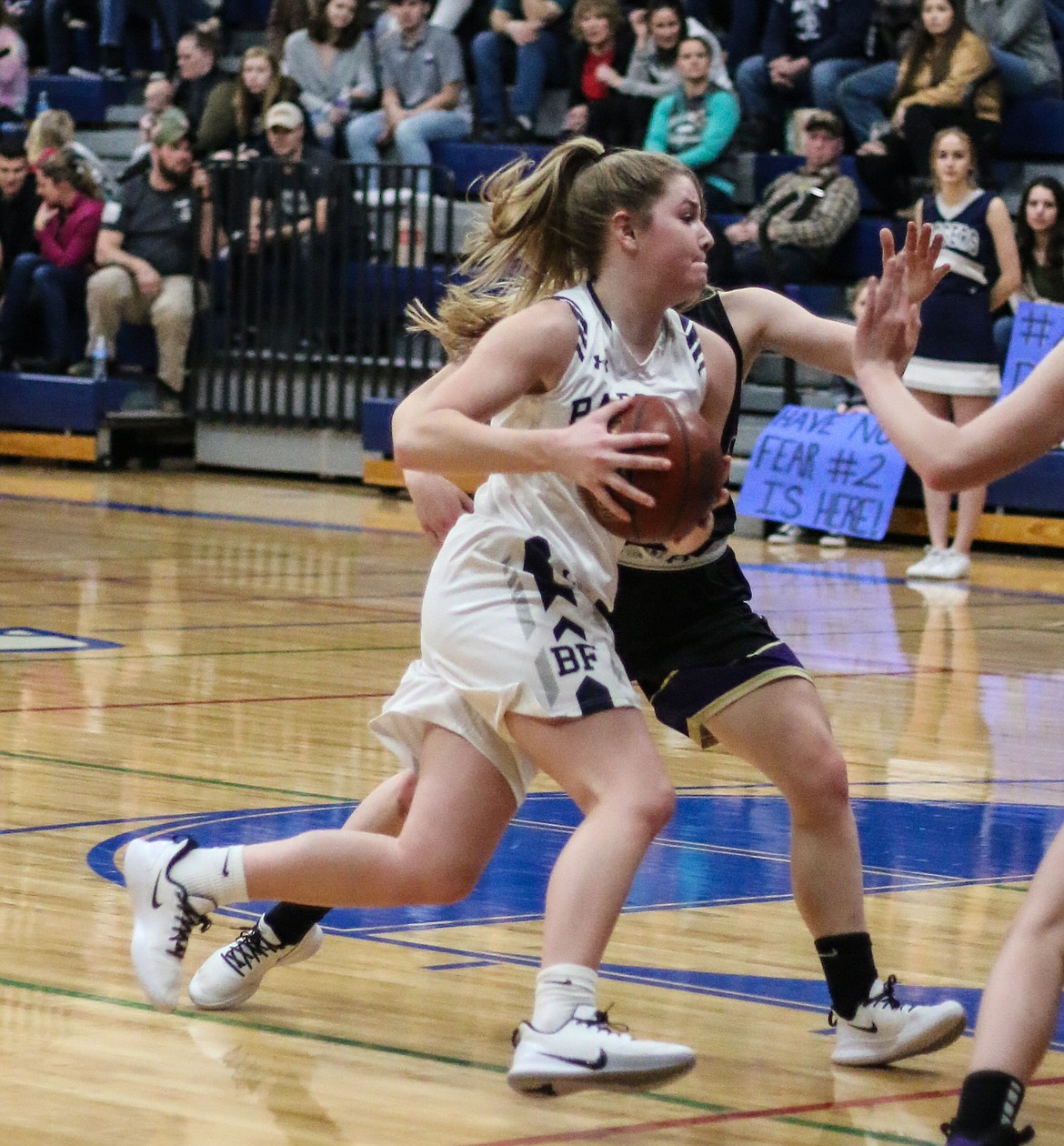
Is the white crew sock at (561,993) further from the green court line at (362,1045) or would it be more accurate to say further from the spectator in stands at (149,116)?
the spectator in stands at (149,116)

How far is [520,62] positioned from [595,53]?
0.80m

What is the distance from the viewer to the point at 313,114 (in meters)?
14.6

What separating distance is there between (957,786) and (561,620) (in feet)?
8.58

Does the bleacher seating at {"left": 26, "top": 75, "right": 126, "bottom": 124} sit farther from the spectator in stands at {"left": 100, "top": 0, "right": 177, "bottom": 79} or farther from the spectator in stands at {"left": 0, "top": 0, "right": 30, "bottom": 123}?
the spectator in stands at {"left": 0, "top": 0, "right": 30, "bottom": 123}

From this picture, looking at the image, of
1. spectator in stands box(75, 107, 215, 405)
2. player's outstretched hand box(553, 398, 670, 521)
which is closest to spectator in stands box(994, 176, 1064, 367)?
spectator in stands box(75, 107, 215, 405)

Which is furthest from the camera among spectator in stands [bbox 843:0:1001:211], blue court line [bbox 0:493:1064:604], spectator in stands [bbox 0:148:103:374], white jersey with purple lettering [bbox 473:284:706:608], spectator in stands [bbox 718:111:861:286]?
spectator in stands [bbox 0:148:103:374]

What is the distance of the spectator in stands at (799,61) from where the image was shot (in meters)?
12.9

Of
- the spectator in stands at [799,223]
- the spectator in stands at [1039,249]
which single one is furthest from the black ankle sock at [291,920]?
the spectator in stands at [799,223]

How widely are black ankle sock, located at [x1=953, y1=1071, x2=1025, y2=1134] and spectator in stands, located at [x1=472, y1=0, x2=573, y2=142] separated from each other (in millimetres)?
11734

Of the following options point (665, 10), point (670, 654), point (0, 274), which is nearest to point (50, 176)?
point (0, 274)

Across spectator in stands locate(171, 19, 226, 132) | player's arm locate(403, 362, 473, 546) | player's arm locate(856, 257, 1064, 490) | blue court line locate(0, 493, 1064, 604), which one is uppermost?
player's arm locate(856, 257, 1064, 490)

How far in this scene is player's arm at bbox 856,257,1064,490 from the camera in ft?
9.34

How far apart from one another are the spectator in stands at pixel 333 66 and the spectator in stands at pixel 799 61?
99.0 inches

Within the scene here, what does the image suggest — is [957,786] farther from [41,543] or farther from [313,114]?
[313,114]
